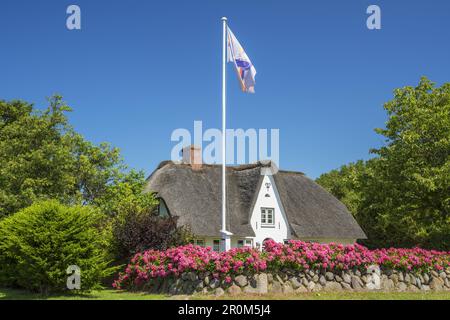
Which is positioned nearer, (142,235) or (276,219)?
(142,235)

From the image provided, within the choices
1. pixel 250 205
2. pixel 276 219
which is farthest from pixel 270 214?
pixel 250 205

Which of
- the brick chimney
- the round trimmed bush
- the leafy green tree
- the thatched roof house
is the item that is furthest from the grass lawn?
the brick chimney

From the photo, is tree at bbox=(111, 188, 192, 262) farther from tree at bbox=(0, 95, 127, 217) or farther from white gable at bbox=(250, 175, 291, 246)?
white gable at bbox=(250, 175, 291, 246)

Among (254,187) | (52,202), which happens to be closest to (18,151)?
(52,202)

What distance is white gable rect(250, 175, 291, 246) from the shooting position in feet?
142

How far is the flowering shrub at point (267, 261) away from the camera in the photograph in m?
19.2

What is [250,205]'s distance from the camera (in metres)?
43.0

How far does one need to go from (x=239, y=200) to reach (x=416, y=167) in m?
15.3

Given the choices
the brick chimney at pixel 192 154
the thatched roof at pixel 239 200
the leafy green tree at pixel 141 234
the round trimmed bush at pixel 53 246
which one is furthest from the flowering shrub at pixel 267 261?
the brick chimney at pixel 192 154

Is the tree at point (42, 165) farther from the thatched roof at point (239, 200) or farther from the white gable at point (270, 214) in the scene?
the white gable at point (270, 214)

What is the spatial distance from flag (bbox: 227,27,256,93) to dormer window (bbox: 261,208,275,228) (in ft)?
71.1

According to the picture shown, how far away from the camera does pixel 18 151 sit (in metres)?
31.1

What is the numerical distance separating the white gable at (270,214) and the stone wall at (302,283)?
69.2ft

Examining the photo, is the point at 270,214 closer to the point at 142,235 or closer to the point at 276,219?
the point at 276,219
